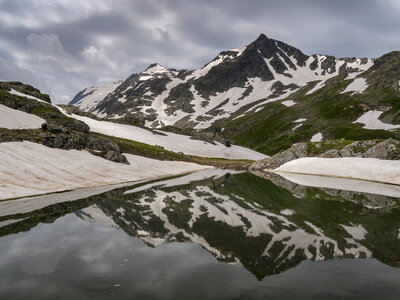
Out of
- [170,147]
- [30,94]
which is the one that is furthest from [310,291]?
[30,94]

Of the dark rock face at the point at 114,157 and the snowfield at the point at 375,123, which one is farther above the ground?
the snowfield at the point at 375,123

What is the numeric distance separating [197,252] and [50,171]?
37919mm

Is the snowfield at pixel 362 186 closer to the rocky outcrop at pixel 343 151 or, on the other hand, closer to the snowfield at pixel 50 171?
the rocky outcrop at pixel 343 151

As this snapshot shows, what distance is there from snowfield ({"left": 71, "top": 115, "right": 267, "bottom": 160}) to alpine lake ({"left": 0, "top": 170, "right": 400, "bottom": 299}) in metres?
114

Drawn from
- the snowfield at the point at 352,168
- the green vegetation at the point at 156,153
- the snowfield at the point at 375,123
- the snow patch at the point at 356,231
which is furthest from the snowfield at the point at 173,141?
the snow patch at the point at 356,231

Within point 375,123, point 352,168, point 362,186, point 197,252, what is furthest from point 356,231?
point 375,123

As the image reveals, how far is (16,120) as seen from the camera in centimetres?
6931

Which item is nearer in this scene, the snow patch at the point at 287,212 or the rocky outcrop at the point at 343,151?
the snow patch at the point at 287,212

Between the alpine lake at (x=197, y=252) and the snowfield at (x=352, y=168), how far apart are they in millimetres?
30800

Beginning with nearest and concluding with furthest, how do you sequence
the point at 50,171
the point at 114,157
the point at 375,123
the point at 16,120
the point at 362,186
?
1. the point at 50,171
2. the point at 362,186
3. the point at 114,157
4. the point at 16,120
5. the point at 375,123

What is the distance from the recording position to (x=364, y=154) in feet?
227

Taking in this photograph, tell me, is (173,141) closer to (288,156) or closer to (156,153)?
(156,153)

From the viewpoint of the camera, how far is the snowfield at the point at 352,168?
178 feet

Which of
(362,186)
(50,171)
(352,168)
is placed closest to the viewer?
(50,171)
